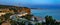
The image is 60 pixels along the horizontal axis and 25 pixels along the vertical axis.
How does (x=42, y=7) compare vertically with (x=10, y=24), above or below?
above

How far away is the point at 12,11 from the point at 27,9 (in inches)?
8.1

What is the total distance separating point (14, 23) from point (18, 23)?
0.18 feet

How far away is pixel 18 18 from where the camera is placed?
1651 mm

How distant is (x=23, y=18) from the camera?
1.65 m

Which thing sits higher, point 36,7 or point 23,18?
point 36,7

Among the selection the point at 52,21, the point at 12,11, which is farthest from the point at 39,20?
the point at 12,11

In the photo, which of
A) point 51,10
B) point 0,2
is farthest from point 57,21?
point 0,2

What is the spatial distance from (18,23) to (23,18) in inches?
3.8

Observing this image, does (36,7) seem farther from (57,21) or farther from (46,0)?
(57,21)

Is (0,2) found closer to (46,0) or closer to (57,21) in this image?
(46,0)

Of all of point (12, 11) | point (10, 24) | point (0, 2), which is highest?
point (0, 2)

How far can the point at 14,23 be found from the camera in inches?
64.7

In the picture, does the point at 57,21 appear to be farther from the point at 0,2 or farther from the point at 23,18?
the point at 0,2

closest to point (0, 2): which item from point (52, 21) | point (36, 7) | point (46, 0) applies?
point (36, 7)
